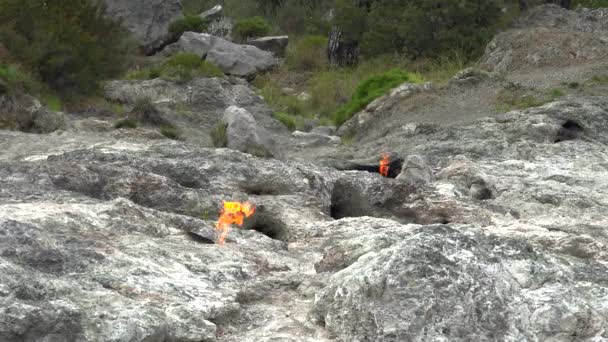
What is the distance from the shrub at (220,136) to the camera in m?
11.3

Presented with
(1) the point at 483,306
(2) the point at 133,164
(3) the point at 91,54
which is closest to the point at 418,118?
(3) the point at 91,54

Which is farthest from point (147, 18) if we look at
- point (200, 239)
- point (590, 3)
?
point (200, 239)

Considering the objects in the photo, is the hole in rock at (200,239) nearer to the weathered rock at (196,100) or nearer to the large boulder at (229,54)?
the weathered rock at (196,100)

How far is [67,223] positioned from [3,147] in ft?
13.1

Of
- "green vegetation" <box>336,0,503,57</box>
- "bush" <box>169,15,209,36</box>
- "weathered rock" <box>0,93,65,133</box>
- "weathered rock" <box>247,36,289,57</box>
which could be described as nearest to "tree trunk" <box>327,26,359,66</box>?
"green vegetation" <box>336,0,503,57</box>

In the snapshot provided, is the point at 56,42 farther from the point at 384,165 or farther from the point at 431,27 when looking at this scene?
the point at 431,27

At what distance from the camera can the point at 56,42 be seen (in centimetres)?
1532

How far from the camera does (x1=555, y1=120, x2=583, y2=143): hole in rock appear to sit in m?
10.3

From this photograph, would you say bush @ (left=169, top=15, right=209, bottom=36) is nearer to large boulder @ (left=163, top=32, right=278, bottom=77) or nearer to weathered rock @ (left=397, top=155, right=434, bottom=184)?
large boulder @ (left=163, top=32, right=278, bottom=77)

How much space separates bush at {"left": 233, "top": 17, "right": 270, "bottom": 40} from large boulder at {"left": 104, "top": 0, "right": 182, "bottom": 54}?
6.18ft

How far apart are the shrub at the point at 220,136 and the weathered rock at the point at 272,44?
14603 millimetres

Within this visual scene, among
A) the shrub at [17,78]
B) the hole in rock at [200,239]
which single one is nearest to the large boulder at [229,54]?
the shrub at [17,78]

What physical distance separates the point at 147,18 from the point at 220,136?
1618 cm

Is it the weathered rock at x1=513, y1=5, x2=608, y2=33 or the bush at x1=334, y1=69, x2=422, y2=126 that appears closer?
the bush at x1=334, y1=69, x2=422, y2=126
